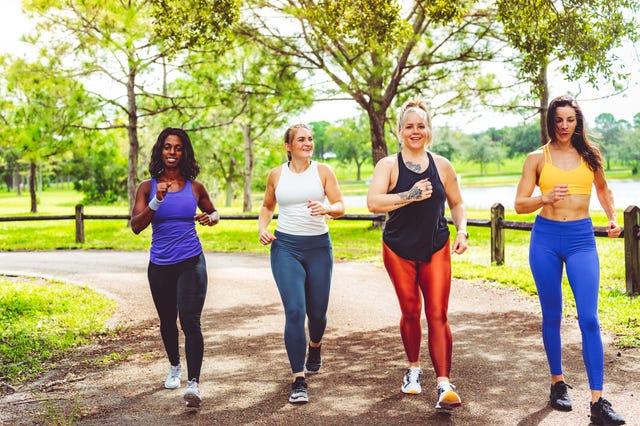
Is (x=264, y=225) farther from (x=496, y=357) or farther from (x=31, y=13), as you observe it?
(x=31, y=13)

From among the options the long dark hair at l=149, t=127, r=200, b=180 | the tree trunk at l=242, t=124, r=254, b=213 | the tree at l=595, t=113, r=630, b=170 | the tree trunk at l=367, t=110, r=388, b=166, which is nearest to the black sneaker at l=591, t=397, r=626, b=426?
the long dark hair at l=149, t=127, r=200, b=180

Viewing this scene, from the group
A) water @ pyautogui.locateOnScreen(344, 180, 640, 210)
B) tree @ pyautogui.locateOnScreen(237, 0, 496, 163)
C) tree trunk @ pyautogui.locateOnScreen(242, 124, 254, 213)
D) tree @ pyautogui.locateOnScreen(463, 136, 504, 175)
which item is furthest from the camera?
tree @ pyautogui.locateOnScreen(463, 136, 504, 175)

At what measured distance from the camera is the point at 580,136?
189 inches

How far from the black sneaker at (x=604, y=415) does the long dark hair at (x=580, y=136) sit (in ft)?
5.15

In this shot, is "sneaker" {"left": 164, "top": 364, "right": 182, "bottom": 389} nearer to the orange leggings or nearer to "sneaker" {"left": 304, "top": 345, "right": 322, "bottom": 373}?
"sneaker" {"left": 304, "top": 345, "right": 322, "bottom": 373}

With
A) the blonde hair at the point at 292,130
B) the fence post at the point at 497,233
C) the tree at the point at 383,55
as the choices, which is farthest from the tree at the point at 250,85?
the blonde hair at the point at 292,130

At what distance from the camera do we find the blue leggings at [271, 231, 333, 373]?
5152mm

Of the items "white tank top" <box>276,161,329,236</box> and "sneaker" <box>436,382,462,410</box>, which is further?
"white tank top" <box>276,161,329,236</box>

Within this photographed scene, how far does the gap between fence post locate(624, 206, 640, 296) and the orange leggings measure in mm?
5325

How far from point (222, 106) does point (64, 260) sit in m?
8.43

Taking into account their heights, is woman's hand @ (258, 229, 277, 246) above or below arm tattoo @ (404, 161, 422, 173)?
below

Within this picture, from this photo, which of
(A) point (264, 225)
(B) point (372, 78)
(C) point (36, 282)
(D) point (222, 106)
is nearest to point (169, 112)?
(D) point (222, 106)

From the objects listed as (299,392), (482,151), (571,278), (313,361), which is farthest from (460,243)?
(482,151)

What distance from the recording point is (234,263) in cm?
1439
